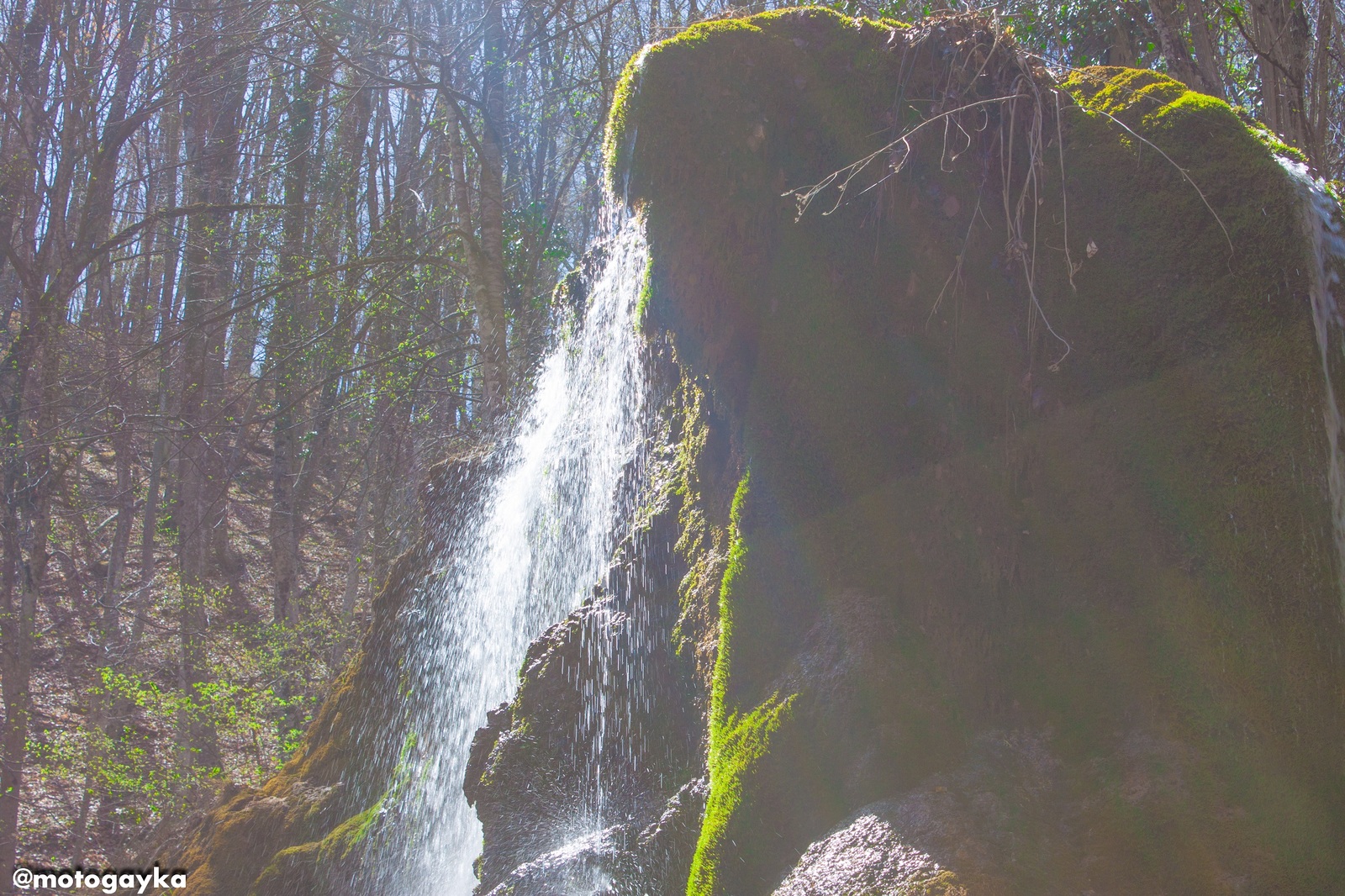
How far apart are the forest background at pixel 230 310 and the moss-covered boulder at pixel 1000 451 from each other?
131 inches

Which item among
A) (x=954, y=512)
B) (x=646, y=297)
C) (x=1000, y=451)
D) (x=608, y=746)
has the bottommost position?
(x=608, y=746)

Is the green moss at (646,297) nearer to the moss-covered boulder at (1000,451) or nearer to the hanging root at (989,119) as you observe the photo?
the moss-covered boulder at (1000,451)

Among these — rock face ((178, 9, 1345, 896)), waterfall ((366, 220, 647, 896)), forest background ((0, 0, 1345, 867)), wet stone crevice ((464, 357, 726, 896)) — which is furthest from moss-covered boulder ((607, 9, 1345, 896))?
forest background ((0, 0, 1345, 867))

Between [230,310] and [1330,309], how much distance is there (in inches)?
351

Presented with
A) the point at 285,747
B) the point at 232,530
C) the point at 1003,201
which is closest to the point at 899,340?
the point at 1003,201

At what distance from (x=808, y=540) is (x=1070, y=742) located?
1.18 meters

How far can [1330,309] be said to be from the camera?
278 cm

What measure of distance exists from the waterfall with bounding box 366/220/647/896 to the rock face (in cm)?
98

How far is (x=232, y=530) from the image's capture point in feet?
58.2

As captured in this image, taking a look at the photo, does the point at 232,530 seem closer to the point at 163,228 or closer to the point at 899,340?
the point at 163,228

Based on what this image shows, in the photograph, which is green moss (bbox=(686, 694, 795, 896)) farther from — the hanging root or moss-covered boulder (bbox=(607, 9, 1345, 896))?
the hanging root

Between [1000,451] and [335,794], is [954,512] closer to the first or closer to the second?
[1000,451]

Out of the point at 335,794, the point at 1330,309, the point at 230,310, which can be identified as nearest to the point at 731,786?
the point at 1330,309

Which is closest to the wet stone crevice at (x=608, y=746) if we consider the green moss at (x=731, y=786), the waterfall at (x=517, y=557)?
the green moss at (x=731, y=786)
